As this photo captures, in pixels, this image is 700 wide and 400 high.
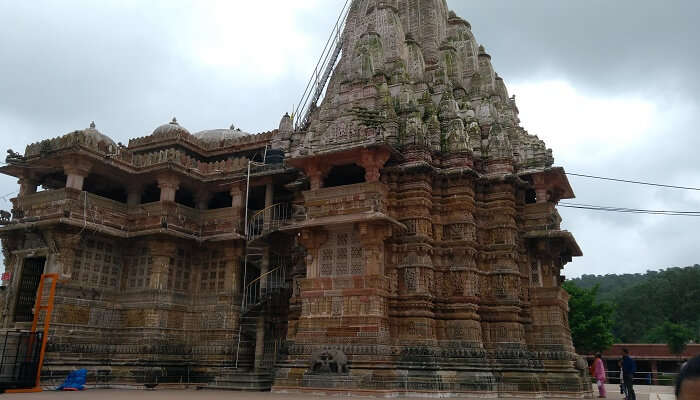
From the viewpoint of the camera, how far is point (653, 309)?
65.7 meters

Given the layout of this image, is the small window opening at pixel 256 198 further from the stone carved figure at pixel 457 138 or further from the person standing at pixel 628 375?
the person standing at pixel 628 375

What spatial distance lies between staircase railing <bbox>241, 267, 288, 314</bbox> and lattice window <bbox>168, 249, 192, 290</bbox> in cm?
292

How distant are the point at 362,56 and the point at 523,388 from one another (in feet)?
47.0

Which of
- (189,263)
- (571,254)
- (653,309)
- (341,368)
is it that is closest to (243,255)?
(189,263)

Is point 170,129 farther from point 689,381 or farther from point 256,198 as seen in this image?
point 689,381

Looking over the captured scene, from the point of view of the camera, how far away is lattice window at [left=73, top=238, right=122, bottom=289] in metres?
23.0

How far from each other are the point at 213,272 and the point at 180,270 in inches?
58.1

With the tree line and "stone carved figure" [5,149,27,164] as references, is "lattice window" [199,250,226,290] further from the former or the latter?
the tree line

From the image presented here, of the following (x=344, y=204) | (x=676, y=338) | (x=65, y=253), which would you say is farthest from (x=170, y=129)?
(x=676, y=338)

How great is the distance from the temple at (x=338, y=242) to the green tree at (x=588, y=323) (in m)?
21.2

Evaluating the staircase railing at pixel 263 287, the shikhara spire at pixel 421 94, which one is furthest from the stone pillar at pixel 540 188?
the staircase railing at pixel 263 287

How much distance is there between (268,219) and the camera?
2411 cm

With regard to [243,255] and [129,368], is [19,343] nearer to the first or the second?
[129,368]

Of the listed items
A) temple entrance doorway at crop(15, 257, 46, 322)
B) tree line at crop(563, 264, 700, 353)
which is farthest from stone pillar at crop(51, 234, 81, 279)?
tree line at crop(563, 264, 700, 353)
